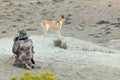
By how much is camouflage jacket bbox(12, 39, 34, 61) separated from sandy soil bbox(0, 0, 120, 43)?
1852cm

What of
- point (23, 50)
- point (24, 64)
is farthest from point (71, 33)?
point (23, 50)

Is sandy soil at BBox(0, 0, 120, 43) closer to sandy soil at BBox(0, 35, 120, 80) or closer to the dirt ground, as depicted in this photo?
the dirt ground

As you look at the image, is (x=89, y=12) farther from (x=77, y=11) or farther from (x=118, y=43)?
(x=118, y=43)

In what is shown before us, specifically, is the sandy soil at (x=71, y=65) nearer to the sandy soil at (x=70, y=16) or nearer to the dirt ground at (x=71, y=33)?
the dirt ground at (x=71, y=33)

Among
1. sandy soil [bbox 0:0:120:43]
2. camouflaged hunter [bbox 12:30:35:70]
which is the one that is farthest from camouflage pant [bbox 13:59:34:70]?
sandy soil [bbox 0:0:120:43]

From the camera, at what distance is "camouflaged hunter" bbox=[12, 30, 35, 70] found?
16.2m

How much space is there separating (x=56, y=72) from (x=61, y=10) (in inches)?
1167

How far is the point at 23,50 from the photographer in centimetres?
1634

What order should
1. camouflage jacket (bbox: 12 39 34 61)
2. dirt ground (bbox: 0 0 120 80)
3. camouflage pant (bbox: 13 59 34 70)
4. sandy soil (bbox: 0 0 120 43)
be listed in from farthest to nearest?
sandy soil (bbox: 0 0 120 43), dirt ground (bbox: 0 0 120 80), camouflage pant (bbox: 13 59 34 70), camouflage jacket (bbox: 12 39 34 61)

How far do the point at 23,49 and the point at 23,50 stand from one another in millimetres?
36

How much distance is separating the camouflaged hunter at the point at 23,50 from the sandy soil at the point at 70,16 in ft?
60.6

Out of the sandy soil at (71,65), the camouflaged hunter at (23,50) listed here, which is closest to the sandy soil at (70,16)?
the sandy soil at (71,65)

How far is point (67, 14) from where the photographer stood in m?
44.7

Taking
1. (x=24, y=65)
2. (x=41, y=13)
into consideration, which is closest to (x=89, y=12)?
(x=41, y=13)
